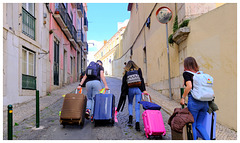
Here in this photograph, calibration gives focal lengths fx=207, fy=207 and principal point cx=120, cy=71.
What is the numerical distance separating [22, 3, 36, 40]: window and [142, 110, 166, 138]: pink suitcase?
742cm

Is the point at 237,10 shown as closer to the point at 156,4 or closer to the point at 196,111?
the point at 196,111

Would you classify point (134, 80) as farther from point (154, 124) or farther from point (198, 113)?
point (198, 113)

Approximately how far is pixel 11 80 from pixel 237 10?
7686 millimetres

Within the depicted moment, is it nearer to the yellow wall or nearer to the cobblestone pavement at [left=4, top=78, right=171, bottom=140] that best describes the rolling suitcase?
the cobblestone pavement at [left=4, top=78, right=171, bottom=140]

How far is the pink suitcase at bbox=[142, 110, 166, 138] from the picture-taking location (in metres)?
4.02

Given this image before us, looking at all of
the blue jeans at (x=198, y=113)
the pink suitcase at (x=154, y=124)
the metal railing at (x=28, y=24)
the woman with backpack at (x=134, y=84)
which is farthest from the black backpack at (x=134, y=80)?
the metal railing at (x=28, y=24)

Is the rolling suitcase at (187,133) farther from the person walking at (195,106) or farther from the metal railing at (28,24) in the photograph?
the metal railing at (28,24)

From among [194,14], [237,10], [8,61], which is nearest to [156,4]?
[194,14]

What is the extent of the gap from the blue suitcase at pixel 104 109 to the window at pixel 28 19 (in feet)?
20.1

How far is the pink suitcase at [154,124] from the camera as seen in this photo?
13.2 feet

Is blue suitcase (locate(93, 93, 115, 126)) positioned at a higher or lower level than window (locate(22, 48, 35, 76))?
lower

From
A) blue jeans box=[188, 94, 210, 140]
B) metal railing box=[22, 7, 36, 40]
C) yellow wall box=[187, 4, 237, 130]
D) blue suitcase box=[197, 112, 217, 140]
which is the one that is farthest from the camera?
metal railing box=[22, 7, 36, 40]

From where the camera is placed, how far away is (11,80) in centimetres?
770

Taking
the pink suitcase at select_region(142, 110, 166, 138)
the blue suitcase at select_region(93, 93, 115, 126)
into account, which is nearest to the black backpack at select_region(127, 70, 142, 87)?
the blue suitcase at select_region(93, 93, 115, 126)
